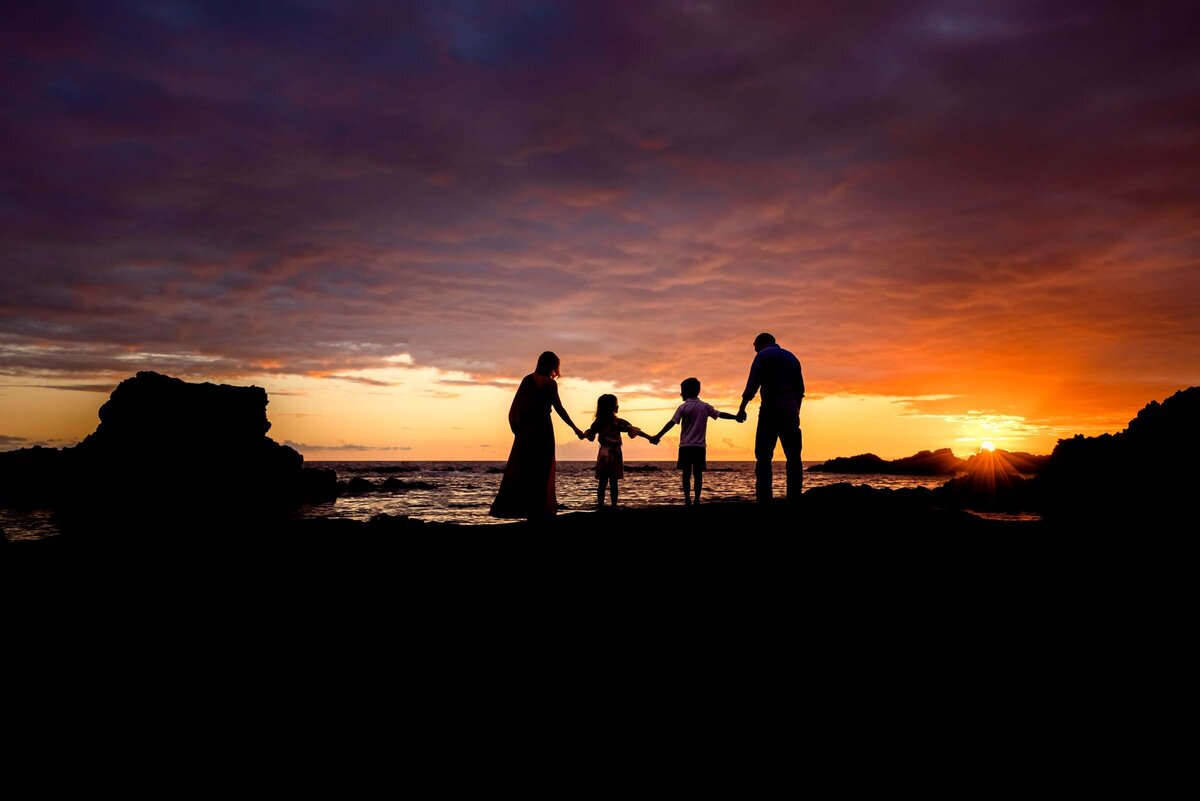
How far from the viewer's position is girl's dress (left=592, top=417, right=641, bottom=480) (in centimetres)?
1349

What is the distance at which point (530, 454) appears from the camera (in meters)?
→ 11.3

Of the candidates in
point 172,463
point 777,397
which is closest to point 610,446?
point 777,397

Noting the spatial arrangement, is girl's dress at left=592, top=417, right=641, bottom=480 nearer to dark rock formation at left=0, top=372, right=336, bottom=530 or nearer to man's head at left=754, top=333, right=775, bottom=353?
man's head at left=754, top=333, right=775, bottom=353

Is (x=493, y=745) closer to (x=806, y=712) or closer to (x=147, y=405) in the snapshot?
(x=806, y=712)

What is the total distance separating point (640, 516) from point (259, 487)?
45.9 m

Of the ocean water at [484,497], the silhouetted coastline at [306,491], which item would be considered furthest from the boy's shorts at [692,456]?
the ocean water at [484,497]

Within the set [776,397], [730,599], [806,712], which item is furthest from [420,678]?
[776,397]

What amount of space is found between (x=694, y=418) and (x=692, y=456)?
0.98 meters

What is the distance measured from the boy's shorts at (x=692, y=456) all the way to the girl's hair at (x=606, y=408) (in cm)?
183

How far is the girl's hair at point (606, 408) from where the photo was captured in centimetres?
1340

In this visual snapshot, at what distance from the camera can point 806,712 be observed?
11.5 feet

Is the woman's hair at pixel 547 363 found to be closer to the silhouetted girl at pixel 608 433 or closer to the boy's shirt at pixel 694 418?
the silhouetted girl at pixel 608 433

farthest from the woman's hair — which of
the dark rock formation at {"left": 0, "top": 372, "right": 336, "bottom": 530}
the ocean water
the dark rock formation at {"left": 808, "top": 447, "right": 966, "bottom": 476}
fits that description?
the dark rock formation at {"left": 808, "top": 447, "right": 966, "bottom": 476}

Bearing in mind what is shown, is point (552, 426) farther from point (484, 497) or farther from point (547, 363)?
point (484, 497)
